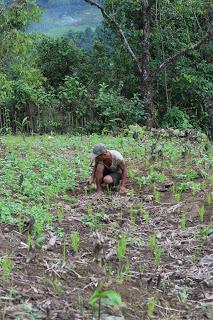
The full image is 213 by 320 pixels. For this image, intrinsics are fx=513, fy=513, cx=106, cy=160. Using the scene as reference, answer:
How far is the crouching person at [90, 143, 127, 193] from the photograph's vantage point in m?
6.58

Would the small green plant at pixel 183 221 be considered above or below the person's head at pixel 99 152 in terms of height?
below

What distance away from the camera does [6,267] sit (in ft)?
12.5

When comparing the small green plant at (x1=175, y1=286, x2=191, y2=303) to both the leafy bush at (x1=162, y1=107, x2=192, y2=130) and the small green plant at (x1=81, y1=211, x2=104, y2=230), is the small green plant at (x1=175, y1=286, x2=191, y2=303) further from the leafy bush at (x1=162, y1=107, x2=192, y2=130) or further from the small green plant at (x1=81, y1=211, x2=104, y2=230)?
the leafy bush at (x1=162, y1=107, x2=192, y2=130)

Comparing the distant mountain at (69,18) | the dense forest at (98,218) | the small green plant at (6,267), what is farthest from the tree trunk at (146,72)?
the distant mountain at (69,18)

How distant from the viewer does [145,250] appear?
4867mm

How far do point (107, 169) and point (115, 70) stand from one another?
12.5m

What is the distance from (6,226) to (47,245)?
22.6 inches

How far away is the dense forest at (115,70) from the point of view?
613 inches

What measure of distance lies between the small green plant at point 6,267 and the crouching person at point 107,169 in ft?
8.83

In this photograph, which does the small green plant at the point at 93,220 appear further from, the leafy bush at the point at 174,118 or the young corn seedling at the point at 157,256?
the leafy bush at the point at 174,118

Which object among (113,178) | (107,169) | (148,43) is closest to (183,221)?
(113,178)

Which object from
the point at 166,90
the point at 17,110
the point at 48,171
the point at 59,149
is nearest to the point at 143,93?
the point at 166,90

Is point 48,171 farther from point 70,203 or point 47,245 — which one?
point 47,245

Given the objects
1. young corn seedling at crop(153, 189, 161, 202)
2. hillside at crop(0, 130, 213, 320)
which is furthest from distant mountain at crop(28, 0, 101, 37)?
young corn seedling at crop(153, 189, 161, 202)
